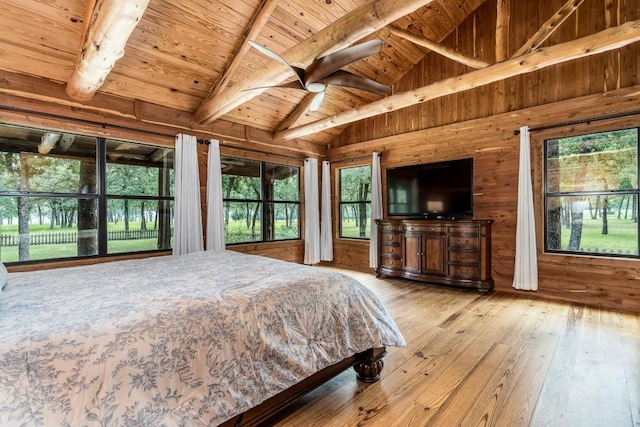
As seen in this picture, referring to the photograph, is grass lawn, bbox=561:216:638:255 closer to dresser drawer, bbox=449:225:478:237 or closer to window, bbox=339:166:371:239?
dresser drawer, bbox=449:225:478:237

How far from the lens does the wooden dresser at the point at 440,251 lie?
404 cm

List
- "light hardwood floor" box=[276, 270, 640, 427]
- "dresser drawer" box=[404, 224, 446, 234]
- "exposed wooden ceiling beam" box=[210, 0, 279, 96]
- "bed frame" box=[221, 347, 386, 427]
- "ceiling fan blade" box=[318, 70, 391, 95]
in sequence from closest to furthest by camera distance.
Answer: "bed frame" box=[221, 347, 386, 427], "light hardwood floor" box=[276, 270, 640, 427], "ceiling fan blade" box=[318, 70, 391, 95], "exposed wooden ceiling beam" box=[210, 0, 279, 96], "dresser drawer" box=[404, 224, 446, 234]

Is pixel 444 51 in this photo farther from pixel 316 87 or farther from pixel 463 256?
pixel 463 256

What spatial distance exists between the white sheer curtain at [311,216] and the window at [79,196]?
239 centimetres

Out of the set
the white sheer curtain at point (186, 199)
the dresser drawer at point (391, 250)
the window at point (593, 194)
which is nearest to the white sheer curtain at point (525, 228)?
the window at point (593, 194)

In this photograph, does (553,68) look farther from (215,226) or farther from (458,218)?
(215,226)

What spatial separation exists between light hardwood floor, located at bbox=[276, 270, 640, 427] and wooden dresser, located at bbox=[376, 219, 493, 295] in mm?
883

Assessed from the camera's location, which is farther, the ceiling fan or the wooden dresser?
the wooden dresser

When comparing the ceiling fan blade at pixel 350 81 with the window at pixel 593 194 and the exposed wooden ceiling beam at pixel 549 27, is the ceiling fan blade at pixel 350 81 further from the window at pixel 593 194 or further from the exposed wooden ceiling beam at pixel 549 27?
the window at pixel 593 194

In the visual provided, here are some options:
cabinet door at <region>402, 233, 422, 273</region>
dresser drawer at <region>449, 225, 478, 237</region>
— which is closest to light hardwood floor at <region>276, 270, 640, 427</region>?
dresser drawer at <region>449, 225, 478, 237</region>

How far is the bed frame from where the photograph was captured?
146cm

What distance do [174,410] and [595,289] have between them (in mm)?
4484

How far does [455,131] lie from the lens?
459cm

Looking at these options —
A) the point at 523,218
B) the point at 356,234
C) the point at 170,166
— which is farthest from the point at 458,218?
the point at 170,166
